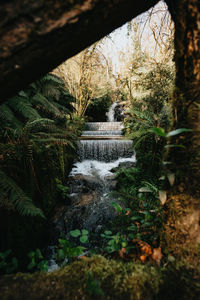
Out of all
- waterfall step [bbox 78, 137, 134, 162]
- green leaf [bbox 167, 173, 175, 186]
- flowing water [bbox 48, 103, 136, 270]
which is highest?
green leaf [bbox 167, 173, 175, 186]

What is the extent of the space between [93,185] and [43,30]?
3.84 meters

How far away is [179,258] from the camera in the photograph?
2.84ft

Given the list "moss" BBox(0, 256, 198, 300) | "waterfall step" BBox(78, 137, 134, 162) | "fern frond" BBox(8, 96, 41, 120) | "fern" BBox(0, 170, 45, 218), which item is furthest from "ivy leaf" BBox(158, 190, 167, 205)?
"waterfall step" BBox(78, 137, 134, 162)

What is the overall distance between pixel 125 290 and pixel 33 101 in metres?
4.34

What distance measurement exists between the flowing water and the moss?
37.4 inches

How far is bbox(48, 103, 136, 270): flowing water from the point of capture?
9.39 feet

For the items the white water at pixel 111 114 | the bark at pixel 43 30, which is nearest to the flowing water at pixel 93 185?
the bark at pixel 43 30

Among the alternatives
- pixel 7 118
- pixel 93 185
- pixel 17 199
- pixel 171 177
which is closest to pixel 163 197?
pixel 171 177

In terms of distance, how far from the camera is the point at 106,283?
2.45ft

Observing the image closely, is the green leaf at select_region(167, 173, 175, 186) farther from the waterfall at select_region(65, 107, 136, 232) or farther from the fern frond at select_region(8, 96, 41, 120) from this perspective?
the fern frond at select_region(8, 96, 41, 120)

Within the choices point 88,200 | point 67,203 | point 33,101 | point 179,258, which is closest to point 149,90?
point 33,101

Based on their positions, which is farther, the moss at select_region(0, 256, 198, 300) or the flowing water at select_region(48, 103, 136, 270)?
the flowing water at select_region(48, 103, 136, 270)

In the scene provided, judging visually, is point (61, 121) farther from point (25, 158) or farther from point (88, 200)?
point (25, 158)

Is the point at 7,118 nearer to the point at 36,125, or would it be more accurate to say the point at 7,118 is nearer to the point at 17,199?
the point at 36,125
